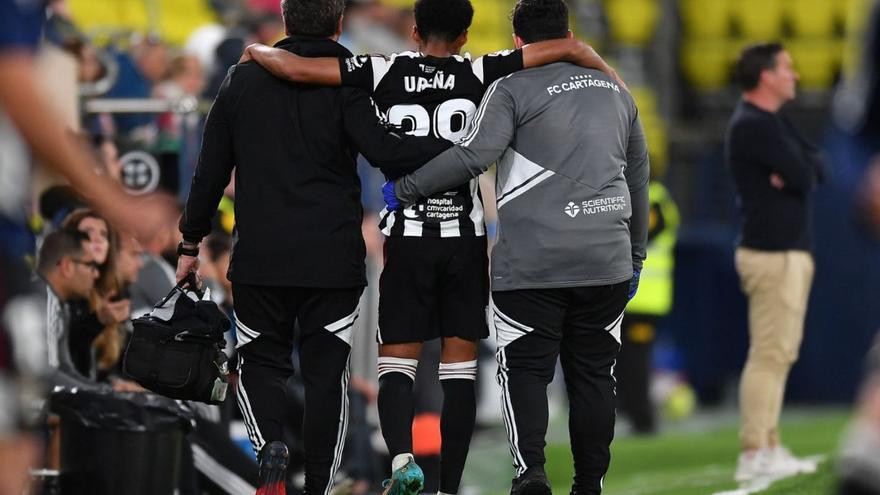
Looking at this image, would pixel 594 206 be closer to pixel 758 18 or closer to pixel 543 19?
pixel 543 19

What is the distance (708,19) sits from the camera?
16.5 m

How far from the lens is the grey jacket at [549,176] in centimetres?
566

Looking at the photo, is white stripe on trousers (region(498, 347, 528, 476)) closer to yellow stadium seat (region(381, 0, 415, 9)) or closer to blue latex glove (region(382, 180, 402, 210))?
blue latex glove (region(382, 180, 402, 210))

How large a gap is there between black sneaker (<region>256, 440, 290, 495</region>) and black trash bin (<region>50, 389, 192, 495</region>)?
3.07ft

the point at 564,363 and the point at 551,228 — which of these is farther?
the point at 564,363

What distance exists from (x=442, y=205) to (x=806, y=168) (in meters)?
2.94

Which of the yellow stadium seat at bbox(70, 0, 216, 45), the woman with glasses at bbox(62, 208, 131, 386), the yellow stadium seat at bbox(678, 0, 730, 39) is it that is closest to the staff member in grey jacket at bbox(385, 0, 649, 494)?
the woman with glasses at bbox(62, 208, 131, 386)

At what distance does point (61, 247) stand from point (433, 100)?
2.11 metres

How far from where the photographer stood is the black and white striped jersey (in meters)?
5.72

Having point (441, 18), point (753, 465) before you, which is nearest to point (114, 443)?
point (441, 18)

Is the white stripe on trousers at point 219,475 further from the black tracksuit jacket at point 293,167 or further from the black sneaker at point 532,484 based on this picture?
the black sneaker at point 532,484

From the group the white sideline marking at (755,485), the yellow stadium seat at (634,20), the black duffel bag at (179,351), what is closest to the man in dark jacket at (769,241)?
the white sideline marking at (755,485)

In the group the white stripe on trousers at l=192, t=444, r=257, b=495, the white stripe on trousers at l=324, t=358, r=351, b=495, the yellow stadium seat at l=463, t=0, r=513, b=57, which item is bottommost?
the white stripe on trousers at l=192, t=444, r=257, b=495

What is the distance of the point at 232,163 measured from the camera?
5.73 metres
